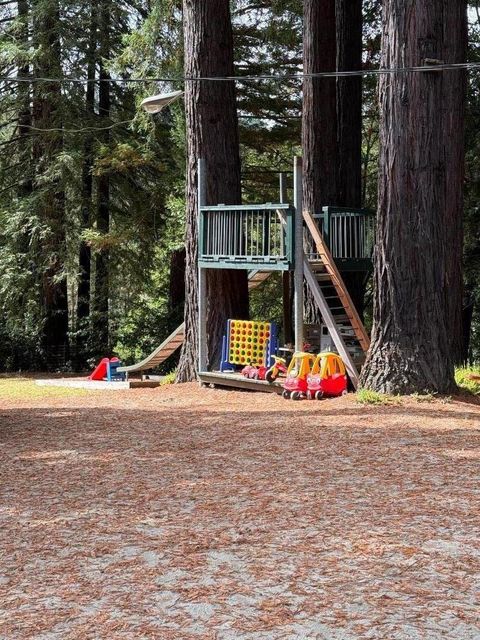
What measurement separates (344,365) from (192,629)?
8119 millimetres

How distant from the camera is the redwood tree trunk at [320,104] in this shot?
15.4m

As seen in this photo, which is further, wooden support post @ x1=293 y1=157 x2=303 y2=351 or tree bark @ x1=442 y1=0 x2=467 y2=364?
tree bark @ x1=442 y1=0 x2=467 y2=364

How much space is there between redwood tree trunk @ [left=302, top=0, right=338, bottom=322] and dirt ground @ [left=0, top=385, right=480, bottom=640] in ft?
22.1

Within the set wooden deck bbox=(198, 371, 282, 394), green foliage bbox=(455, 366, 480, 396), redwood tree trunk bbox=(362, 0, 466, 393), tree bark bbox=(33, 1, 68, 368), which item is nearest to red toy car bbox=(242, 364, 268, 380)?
wooden deck bbox=(198, 371, 282, 394)

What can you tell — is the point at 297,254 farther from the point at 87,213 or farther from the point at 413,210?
the point at 87,213

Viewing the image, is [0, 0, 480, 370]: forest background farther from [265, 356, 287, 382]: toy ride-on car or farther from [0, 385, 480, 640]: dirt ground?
[0, 385, 480, 640]: dirt ground

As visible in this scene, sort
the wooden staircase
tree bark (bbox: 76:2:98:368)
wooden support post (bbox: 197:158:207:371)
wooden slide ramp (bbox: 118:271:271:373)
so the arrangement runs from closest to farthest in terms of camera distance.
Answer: the wooden staircase, wooden support post (bbox: 197:158:207:371), wooden slide ramp (bbox: 118:271:271:373), tree bark (bbox: 76:2:98:368)

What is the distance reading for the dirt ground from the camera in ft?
12.9

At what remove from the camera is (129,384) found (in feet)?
47.1

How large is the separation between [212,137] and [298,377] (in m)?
4.26

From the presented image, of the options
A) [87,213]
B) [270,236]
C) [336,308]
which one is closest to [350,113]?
[270,236]

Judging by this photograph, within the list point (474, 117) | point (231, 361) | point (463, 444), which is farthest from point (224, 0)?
point (463, 444)

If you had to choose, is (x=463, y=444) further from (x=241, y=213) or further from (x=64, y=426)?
(x=241, y=213)

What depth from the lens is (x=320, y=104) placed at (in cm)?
1549
